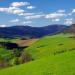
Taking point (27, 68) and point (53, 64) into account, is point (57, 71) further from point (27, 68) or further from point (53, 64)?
point (27, 68)

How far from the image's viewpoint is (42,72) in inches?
1820

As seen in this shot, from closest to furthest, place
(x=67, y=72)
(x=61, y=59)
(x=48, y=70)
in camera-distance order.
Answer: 1. (x=67, y=72)
2. (x=48, y=70)
3. (x=61, y=59)

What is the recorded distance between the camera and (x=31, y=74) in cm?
4825

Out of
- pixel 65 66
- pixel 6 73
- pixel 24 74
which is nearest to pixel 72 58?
pixel 65 66

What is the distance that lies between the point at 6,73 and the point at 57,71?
14.9m

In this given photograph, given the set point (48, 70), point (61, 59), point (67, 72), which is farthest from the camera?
point (61, 59)

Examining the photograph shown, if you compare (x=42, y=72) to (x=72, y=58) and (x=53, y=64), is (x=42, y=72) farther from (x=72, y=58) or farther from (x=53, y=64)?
(x=72, y=58)

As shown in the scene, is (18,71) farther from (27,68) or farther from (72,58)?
(72,58)

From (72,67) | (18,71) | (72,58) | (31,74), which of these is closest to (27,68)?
(18,71)

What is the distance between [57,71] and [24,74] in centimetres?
791

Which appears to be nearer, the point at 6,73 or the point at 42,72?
the point at 42,72

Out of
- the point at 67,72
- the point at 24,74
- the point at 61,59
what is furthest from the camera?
the point at 61,59

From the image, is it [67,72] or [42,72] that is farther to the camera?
[42,72]

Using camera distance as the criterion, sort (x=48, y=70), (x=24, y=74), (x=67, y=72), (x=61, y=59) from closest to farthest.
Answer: (x=67, y=72)
(x=48, y=70)
(x=24, y=74)
(x=61, y=59)
